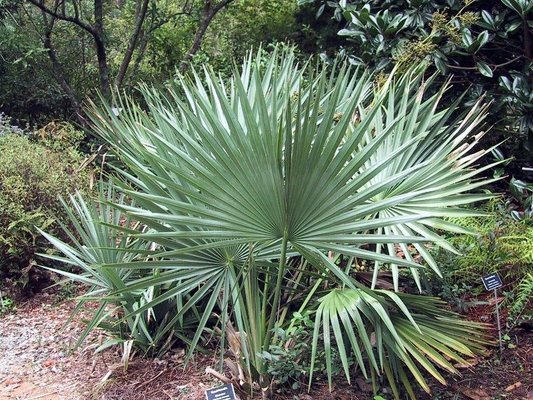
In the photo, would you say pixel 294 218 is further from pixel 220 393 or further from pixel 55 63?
pixel 55 63

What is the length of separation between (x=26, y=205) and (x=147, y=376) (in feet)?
7.63

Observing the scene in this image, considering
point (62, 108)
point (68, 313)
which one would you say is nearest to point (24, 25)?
point (62, 108)

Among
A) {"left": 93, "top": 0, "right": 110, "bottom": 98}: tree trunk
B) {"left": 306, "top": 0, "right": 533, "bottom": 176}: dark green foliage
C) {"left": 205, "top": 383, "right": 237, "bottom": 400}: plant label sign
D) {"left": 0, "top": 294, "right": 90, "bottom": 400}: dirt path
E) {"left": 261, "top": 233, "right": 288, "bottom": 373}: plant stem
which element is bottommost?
{"left": 0, "top": 294, "right": 90, "bottom": 400}: dirt path

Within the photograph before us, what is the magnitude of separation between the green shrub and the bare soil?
0.88 meters

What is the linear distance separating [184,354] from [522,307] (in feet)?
7.08

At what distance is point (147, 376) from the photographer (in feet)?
10.6

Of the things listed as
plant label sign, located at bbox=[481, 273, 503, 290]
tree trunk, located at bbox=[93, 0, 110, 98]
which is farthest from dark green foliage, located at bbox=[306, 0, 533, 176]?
tree trunk, located at bbox=[93, 0, 110, 98]

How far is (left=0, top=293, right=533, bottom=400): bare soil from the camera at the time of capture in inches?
116

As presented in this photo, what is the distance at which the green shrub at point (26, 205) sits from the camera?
4.54 meters

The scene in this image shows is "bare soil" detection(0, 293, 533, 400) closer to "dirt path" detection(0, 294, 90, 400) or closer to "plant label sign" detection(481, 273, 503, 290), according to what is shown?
"dirt path" detection(0, 294, 90, 400)

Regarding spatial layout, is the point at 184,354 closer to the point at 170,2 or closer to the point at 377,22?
the point at 377,22

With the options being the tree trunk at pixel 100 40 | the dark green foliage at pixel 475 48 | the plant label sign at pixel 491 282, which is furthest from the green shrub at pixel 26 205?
the plant label sign at pixel 491 282

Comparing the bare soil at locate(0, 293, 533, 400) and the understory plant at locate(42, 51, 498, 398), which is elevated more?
the understory plant at locate(42, 51, 498, 398)

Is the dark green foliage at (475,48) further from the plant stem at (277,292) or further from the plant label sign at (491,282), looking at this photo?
the plant stem at (277,292)
